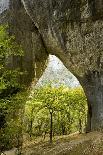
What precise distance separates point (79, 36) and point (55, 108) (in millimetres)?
6347

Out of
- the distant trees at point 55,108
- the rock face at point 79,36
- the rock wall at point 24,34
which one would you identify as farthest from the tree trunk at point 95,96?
the rock wall at point 24,34

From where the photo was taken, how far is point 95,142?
1797cm

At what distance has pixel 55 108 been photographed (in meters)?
25.0

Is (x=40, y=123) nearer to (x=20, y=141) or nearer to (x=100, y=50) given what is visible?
(x=20, y=141)

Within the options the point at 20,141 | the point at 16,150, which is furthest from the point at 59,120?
the point at 16,150

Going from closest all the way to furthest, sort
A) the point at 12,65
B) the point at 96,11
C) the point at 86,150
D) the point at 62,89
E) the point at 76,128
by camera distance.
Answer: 1. the point at 86,150
2. the point at 96,11
3. the point at 12,65
4. the point at 62,89
5. the point at 76,128

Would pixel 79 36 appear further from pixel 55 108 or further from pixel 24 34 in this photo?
pixel 55 108

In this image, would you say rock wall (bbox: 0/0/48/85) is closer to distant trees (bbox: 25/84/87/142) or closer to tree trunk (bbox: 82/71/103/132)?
distant trees (bbox: 25/84/87/142)

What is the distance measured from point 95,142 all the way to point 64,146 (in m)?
2.04

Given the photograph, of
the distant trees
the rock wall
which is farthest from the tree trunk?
the rock wall

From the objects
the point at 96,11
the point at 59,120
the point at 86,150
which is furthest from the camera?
the point at 59,120

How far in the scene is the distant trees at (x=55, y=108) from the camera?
24.4 meters

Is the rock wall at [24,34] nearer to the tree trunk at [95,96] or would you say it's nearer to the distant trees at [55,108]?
the distant trees at [55,108]

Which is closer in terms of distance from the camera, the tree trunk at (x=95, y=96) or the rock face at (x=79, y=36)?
the rock face at (x=79, y=36)
